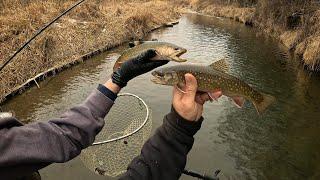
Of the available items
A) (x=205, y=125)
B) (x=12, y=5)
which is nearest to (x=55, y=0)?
(x=12, y=5)

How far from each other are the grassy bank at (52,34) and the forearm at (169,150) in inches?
394

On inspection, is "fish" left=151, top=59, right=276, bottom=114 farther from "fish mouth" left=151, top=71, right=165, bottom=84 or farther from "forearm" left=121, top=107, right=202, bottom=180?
"forearm" left=121, top=107, right=202, bottom=180

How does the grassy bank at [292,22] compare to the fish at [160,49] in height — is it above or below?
below

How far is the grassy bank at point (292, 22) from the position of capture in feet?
56.1

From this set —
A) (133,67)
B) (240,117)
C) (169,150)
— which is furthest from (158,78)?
(240,117)

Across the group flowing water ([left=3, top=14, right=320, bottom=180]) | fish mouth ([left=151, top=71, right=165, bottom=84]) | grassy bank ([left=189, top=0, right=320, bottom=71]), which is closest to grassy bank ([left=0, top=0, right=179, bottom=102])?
flowing water ([left=3, top=14, right=320, bottom=180])

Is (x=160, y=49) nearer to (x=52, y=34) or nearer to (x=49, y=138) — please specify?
(x=49, y=138)

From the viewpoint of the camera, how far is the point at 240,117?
11.2m

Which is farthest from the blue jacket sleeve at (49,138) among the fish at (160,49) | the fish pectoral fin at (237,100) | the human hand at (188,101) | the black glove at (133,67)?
the fish pectoral fin at (237,100)

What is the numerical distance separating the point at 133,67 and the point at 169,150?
0.59 m

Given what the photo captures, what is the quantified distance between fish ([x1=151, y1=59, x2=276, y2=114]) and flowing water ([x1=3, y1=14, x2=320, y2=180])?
541 cm

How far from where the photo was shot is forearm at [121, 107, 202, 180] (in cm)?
241

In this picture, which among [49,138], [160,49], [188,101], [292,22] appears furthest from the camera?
[292,22]

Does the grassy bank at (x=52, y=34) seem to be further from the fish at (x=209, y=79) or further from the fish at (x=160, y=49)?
the fish at (x=209, y=79)
